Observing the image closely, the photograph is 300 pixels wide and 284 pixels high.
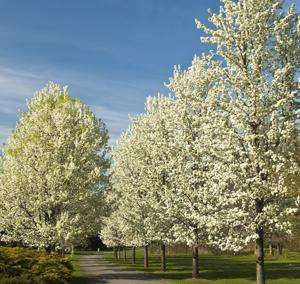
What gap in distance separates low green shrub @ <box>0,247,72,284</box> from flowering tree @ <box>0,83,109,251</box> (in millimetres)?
3700

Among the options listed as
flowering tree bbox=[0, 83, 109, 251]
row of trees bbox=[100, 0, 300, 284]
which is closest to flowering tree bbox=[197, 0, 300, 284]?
row of trees bbox=[100, 0, 300, 284]

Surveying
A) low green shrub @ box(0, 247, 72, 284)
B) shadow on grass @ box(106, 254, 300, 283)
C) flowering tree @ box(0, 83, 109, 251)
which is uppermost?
flowering tree @ box(0, 83, 109, 251)

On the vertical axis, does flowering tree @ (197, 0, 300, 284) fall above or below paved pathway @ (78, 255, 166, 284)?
above

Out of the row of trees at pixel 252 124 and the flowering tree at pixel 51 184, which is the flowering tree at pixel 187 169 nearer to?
the row of trees at pixel 252 124

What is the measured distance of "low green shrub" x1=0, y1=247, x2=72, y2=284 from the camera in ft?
72.0

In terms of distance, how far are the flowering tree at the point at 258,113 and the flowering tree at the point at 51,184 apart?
557 inches

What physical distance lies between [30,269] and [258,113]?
47.7 feet

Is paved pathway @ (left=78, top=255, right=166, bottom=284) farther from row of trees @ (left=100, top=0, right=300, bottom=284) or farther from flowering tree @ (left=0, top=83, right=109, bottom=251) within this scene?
row of trees @ (left=100, top=0, right=300, bottom=284)

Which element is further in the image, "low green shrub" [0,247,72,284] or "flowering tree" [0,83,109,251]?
"flowering tree" [0,83,109,251]

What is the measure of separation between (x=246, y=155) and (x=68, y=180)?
1625 cm

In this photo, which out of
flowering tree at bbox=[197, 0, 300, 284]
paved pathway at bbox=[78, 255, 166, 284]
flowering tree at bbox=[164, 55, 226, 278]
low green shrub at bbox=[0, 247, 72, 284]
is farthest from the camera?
paved pathway at bbox=[78, 255, 166, 284]

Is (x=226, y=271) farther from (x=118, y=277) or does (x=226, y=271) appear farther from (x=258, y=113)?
(x=258, y=113)

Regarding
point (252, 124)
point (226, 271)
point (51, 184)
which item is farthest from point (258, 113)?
point (226, 271)

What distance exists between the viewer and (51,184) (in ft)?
99.3
